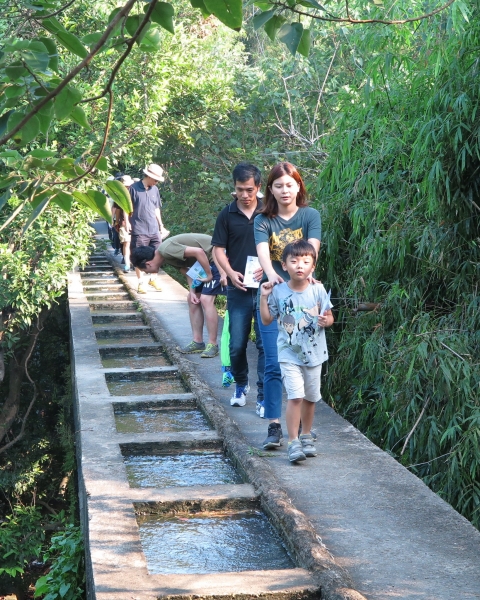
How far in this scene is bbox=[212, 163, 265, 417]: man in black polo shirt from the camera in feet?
19.4

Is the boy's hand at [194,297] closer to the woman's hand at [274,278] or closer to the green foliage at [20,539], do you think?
the woman's hand at [274,278]

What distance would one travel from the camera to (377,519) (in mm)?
4180

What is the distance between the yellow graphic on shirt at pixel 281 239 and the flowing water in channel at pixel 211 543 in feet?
5.40

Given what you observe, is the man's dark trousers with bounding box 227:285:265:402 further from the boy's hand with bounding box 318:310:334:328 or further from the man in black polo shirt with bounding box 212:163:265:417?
the boy's hand with bounding box 318:310:334:328

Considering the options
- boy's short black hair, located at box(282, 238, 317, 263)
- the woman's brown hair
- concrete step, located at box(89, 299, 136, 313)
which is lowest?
concrete step, located at box(89, 299, 136, 313)

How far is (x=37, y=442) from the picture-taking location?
1551 centimetres

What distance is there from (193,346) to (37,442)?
8.31m

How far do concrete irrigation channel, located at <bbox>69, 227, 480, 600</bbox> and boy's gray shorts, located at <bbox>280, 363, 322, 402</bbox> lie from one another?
43 cm

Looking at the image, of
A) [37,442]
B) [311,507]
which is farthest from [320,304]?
[37,442]

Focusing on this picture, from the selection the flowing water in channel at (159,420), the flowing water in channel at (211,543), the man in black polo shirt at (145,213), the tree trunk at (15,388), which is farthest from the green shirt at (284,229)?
the tree trunk at (15,388)

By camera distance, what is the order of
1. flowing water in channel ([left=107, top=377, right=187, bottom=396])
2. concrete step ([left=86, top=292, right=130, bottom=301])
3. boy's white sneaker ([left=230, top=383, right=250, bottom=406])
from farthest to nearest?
concrete step ([left=86, top=292, right=130, bottom=301])
flowing water in channel ([left=107, top=377, right=187, bottom=396])
boy's white sneaker ([left=230, top=383, right=250, bottom=406])

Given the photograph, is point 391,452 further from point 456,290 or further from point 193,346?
point 193,346

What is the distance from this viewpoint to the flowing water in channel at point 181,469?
4990mm

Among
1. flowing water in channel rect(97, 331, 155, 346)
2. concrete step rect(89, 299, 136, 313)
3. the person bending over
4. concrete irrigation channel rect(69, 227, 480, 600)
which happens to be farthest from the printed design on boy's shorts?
concrete step rect(89, 299, 136, 313)
